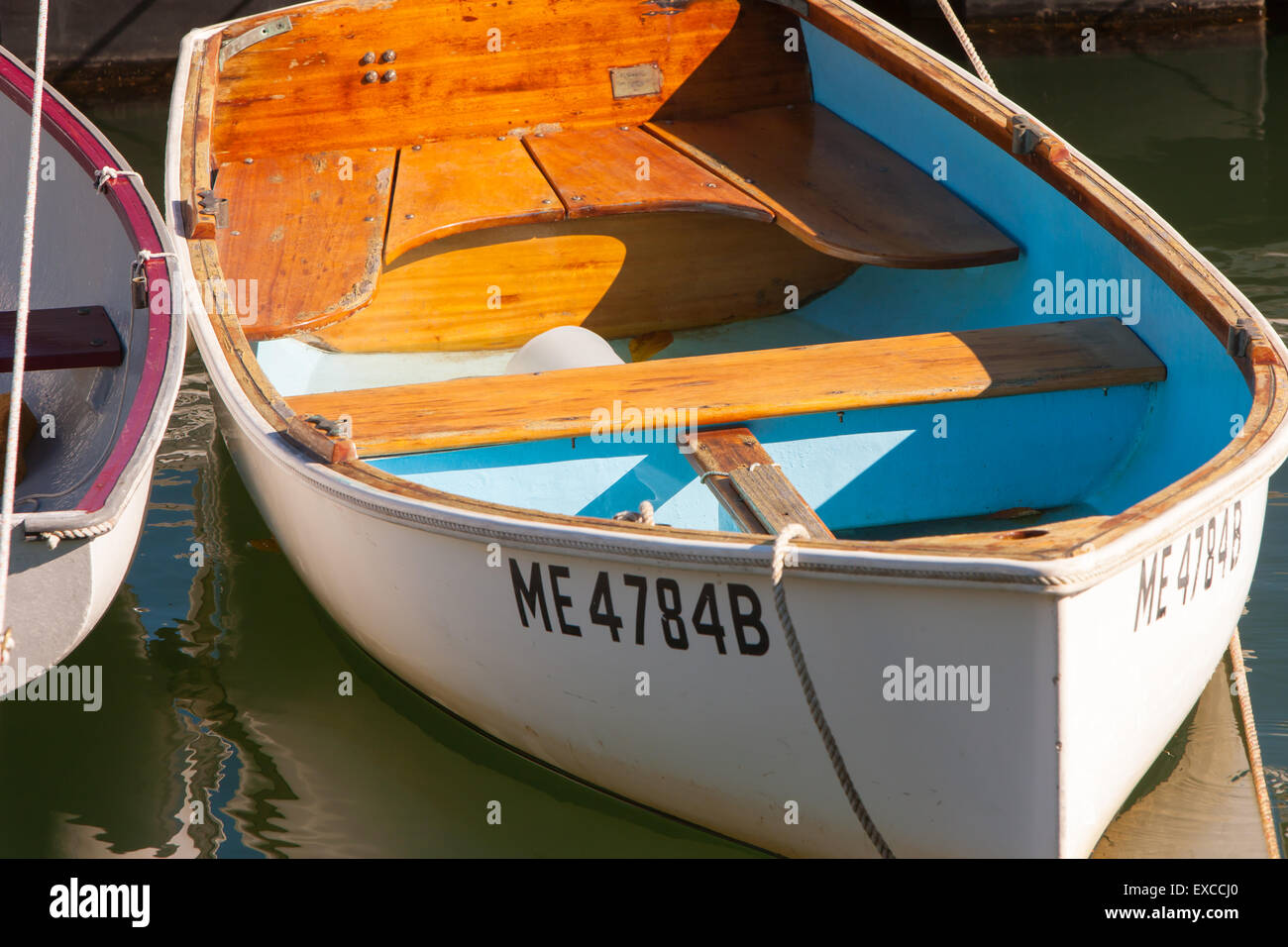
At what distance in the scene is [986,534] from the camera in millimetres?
2396

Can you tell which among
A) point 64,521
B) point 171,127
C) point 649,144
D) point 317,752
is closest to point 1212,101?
point 649,144

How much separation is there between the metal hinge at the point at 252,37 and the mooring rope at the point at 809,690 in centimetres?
307

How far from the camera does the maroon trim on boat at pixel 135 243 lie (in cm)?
278

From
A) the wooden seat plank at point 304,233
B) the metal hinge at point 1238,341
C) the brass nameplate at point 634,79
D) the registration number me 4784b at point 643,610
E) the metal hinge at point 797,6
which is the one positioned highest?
the metal hinge at point 797,6

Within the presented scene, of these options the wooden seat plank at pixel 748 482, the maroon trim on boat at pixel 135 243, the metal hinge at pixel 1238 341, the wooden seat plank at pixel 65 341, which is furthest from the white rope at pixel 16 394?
the metal hinge at pixel 1238 341

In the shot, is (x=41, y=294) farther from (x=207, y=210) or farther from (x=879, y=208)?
(x=879, y=208)

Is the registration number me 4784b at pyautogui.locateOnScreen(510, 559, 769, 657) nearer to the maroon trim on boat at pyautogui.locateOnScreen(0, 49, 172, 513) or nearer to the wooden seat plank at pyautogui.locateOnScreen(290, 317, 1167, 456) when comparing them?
the wooden seat plank at pyautogui.locateOnScreen(290, 317, 1167, 456)

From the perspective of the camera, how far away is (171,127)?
4.26m

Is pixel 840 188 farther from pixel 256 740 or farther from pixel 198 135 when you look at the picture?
pixel 256 740

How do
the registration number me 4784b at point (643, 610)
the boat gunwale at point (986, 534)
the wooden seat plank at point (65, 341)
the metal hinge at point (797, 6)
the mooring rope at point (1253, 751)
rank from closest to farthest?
the boat gunwale at point (986, 534)
the registration number me 4784b at point (643, 610)
the mooring rope at point (1253, 751)
the wooden seat plank at point (65, 341)
the metal hinge at point (797, 6)

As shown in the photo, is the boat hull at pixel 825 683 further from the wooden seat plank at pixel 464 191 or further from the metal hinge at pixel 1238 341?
the wooden seat plank at pixel 464 191

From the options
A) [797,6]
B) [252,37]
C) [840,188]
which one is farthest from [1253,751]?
[252,37]

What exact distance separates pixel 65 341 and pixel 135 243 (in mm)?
294

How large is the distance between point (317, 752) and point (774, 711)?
1.33 meters
